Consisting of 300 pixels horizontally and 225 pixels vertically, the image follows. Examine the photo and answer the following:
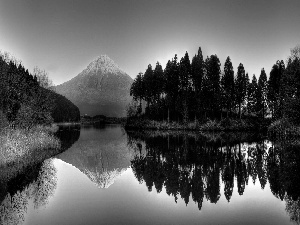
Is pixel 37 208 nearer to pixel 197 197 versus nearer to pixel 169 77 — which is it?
pixel 197 197

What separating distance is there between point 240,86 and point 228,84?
3.38 metres

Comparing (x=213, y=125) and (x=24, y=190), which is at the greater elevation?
(x=213, y=125)

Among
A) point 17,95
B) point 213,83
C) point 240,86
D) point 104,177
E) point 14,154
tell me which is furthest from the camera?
point 240,86

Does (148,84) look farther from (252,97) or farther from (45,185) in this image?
(45,185)

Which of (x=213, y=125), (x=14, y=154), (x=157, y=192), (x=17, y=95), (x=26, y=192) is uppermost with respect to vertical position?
(x=17, y=95)

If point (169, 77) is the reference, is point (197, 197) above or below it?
below

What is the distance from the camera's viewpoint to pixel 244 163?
24984mm

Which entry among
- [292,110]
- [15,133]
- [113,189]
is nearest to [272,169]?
[113,189]

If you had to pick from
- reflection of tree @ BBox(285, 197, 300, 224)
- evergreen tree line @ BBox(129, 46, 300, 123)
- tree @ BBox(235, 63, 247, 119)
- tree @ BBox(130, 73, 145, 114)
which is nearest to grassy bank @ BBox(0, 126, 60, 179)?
reflection of tree @ BBox(285, 197, 300, 224)

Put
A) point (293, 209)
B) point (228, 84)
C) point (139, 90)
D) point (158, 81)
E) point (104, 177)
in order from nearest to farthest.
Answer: point (293, 209), point (104, 177), point (228, 84), point (158, 81), point (139, 90)

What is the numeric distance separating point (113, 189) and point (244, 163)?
1217cm

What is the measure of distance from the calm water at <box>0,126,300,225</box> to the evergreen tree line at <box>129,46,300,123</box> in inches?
2014

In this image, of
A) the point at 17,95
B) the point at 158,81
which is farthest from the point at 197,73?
the point at 17,95

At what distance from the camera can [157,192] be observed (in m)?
16.0
